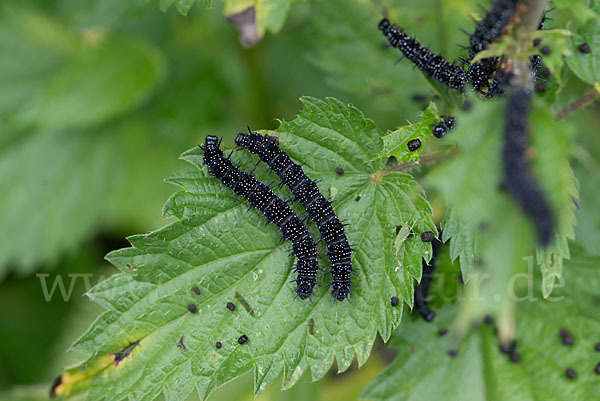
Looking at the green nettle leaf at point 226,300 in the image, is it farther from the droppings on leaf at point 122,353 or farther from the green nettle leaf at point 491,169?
the green nettle leaf at point 491,169

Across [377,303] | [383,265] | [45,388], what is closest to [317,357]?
[377,303]

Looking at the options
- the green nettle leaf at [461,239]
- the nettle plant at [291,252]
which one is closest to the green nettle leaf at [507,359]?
the nettle plant at [291,252]

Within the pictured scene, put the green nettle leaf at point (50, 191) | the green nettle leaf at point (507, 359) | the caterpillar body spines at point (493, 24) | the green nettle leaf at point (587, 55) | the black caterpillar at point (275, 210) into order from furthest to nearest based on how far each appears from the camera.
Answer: the green nettle leaf at point (50, 191), the green nettle leaf at point (507, 359), the green nettle leaf at point (587, 55), the black caterpillar at point (275, 210), the caterpillar body spines at point (493, 24)

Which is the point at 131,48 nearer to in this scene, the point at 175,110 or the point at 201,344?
the point at 175,110

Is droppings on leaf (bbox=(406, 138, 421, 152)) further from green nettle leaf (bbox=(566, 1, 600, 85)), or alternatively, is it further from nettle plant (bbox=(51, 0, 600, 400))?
green nettle leaf (bbox=(566, 1, 600, 85))

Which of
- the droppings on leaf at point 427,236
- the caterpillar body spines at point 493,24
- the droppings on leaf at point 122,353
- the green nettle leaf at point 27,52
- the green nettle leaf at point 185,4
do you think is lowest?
the droppings on leaf at point 427,236

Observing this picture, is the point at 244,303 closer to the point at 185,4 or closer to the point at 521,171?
the point at 521,171
